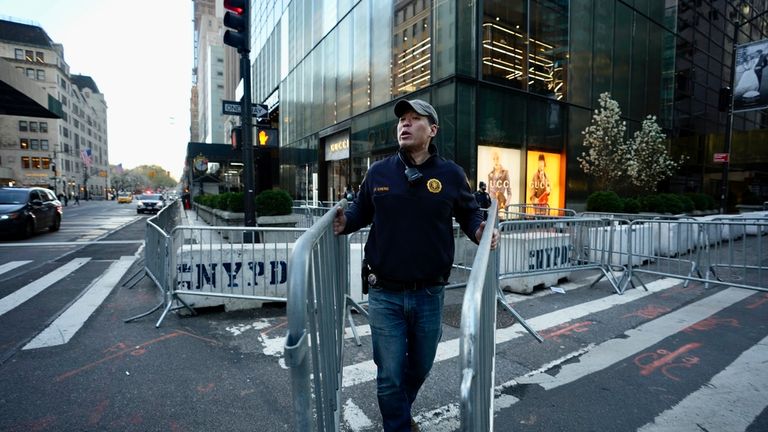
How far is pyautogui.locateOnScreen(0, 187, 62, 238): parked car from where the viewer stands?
13.0 metres

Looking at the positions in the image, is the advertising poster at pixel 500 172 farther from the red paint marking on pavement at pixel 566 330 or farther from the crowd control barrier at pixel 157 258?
the crowd control barrier at pixel 157 258

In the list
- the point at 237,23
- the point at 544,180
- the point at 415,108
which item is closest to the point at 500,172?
the point at 544,180

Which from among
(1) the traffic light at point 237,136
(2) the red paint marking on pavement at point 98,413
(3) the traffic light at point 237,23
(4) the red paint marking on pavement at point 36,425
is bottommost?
(2) the red paint marking on pavement at point 98,413

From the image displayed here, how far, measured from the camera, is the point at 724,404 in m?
3.21

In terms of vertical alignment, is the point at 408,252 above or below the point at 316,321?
above

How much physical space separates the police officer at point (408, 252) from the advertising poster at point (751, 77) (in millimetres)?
18680

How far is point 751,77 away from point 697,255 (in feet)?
43.1

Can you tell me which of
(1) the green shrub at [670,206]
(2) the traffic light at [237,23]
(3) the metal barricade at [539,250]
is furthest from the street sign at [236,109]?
(1) the green shrub at [670,206]

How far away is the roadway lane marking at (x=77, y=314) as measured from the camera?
14.7 feet

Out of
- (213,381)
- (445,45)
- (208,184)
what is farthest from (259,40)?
(213,381)

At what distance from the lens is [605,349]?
4348 millimetres

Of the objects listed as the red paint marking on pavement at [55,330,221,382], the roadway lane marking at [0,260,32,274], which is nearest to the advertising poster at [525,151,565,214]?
the red paint marking on pavement at [55,330,221,382]

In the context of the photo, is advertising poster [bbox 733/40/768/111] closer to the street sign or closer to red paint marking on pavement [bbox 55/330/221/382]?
the street sign

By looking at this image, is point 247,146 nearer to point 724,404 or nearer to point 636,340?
point 636,340
